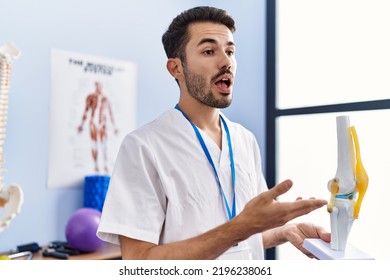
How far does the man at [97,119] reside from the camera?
226cm

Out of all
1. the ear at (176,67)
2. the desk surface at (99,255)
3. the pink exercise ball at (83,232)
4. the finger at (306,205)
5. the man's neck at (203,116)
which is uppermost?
the ear at (176,67)

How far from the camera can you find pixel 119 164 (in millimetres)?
1111

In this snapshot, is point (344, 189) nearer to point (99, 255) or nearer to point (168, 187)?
point (168, 187)

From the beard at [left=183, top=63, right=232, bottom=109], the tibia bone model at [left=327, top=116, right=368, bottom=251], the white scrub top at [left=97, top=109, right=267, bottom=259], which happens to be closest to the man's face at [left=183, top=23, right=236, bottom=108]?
the beard at [left=183, top=63, right=232, bottom=109]

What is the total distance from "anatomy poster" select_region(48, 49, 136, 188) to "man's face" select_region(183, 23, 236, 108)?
111cm

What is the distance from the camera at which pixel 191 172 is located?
1.15 meters

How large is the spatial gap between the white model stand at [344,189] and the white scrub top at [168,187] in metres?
0.30

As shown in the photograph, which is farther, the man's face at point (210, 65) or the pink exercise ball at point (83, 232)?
the pink exercise ball at point (83, 232)

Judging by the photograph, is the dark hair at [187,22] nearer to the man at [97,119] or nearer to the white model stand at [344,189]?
the white model stand at [344,189]

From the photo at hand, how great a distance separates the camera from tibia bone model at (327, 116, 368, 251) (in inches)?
35.9

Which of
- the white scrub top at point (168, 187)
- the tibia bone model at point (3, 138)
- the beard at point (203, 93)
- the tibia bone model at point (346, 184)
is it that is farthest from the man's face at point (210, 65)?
the tibia bone model at point (3, 138)
